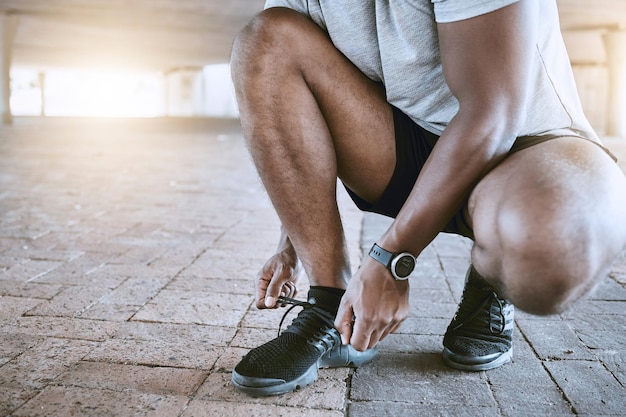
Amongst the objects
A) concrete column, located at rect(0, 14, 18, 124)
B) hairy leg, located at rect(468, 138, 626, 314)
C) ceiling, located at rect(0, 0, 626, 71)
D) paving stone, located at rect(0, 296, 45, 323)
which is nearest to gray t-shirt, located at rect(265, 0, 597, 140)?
hairy leg, located at rect(468, 138, 626, 314)

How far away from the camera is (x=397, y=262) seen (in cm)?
128

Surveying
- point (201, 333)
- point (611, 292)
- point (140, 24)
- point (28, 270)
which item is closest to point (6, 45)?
point (140, 24)

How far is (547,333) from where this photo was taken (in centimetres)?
188

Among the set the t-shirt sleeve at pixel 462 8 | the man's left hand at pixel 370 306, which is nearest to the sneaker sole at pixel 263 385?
the man's left hand at pixel 370 306

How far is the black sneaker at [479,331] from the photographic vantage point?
5.24 feet

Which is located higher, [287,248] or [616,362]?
[287,248]

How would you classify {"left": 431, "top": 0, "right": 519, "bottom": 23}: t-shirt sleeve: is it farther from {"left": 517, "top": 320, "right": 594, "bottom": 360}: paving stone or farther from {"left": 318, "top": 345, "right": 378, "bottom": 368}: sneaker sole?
{"left": 517, "top": 320, "right": 594, "bottom": 360}: paving stone

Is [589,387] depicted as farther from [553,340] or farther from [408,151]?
[408,151]

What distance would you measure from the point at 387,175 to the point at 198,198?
9.52ft

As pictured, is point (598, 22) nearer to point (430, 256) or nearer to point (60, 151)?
point (60, 151)

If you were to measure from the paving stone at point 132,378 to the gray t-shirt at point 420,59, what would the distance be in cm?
88

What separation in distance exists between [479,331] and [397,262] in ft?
1.66

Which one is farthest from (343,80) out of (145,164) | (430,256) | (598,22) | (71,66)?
(71,66)

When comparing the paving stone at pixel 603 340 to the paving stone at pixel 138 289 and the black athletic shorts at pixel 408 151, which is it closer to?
the black athletic shorts at pixel 408 151
